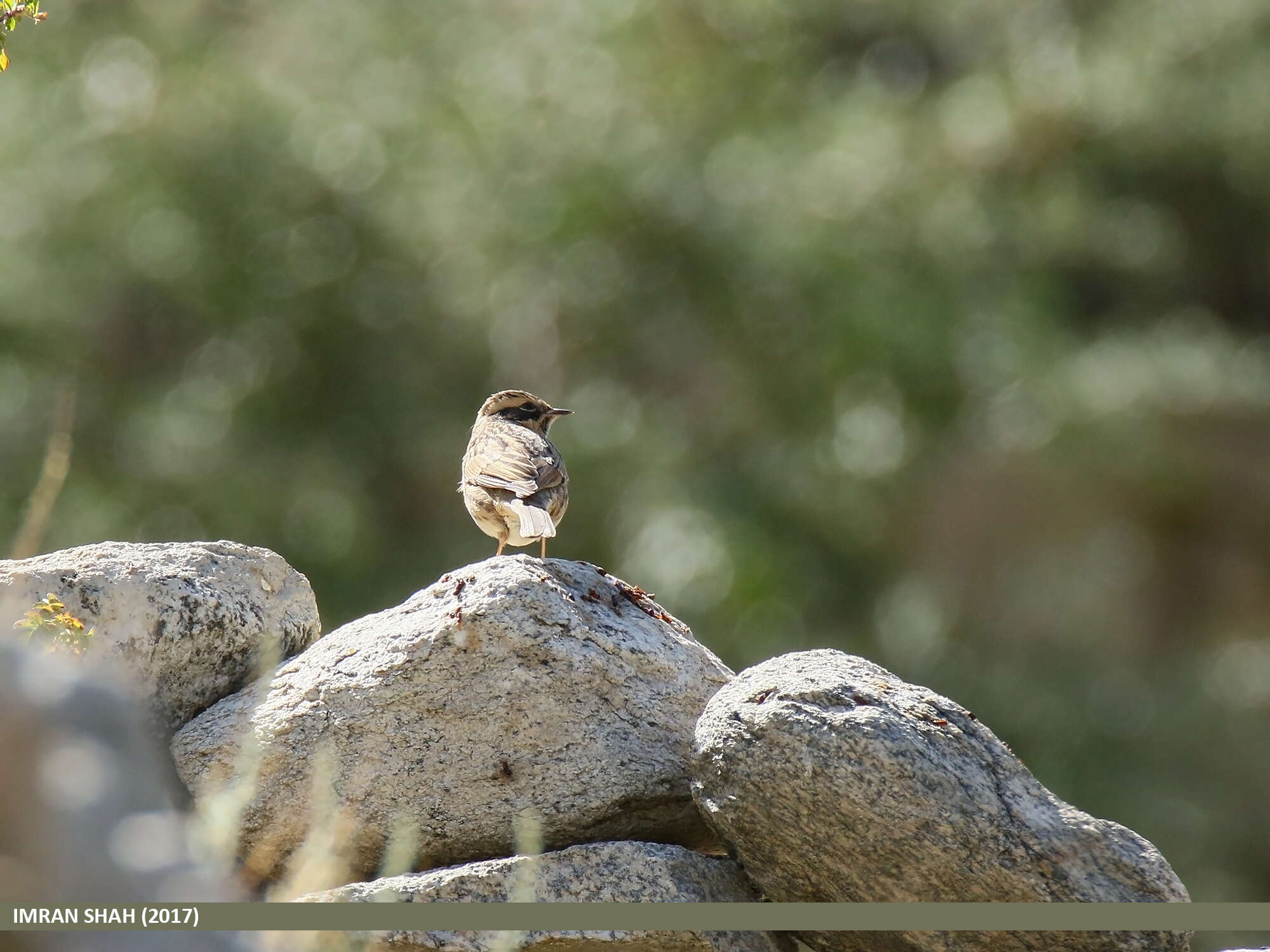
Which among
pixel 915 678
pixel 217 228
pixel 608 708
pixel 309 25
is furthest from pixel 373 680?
pixel 309 25

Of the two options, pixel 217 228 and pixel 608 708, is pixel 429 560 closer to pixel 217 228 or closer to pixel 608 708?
pixel 217 228

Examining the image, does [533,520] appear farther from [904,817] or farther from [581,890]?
[904,817]

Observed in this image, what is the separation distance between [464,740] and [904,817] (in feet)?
4.74

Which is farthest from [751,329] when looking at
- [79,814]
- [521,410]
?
[79,814]

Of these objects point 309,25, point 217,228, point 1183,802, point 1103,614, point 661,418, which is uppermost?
point 309,25

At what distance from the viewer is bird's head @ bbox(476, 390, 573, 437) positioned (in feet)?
27.7

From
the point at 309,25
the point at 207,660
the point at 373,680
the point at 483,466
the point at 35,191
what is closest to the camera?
the point at 373,680

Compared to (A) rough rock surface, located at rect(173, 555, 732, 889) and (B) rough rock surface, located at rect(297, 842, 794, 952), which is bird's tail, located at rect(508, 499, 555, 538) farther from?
(B) rough rock surface, located at rect(297, 842, 794, 952)

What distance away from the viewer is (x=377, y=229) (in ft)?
73.1

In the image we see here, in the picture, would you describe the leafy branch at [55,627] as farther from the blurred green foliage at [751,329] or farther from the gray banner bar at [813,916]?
the blurred green foliage at [751,329]

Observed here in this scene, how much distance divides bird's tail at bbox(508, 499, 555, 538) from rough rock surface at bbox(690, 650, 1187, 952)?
1.90m

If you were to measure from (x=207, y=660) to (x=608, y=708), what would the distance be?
4.83 ft

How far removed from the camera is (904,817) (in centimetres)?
473

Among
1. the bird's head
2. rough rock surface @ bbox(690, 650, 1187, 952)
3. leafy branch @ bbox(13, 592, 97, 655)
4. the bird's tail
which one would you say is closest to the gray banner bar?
rough rock surface @ bbox(690, 650, 1187, 952)
